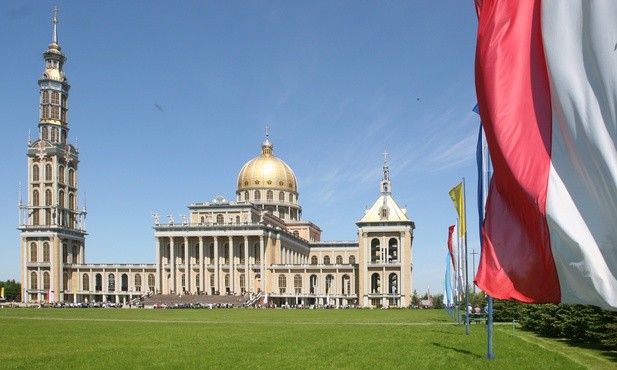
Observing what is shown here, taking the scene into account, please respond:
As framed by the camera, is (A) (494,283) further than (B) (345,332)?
No

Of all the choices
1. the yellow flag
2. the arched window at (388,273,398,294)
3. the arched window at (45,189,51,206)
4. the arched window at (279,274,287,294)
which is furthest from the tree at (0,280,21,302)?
the yellow flag

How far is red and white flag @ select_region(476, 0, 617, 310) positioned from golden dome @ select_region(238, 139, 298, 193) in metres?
136

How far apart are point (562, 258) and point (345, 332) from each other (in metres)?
32.9

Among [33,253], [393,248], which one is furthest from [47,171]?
[393,248]

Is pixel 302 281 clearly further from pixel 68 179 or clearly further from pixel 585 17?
pixel 585 17

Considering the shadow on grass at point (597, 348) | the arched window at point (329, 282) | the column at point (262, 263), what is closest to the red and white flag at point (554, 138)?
the shadow on grass at point (597, 348)

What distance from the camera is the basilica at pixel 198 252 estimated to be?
4776 inches

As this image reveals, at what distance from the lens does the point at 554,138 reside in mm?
7262

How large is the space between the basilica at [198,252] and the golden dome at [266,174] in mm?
2274

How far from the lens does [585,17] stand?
6.55 metres

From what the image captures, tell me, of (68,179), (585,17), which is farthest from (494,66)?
(68,179)

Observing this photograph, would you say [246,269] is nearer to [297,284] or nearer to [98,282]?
[297,284]

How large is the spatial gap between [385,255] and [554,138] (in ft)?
376

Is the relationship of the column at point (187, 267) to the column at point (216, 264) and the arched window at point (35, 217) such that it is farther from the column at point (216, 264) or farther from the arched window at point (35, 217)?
the arched window at point (35, 217)
